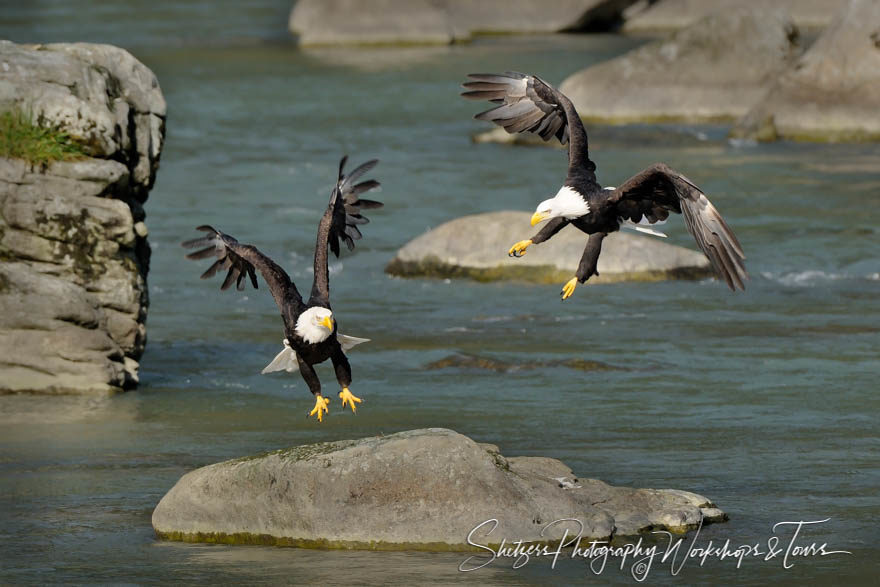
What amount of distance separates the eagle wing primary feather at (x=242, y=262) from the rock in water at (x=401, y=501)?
1.02 meters

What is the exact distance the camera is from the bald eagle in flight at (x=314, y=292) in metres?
10.6

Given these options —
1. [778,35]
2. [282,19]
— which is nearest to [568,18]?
[282,19]

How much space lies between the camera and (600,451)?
12891mm

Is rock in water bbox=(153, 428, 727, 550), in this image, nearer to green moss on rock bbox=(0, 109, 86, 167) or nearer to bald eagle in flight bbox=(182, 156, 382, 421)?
bald eagle in flight bbox=(182, 156, 382, 421)

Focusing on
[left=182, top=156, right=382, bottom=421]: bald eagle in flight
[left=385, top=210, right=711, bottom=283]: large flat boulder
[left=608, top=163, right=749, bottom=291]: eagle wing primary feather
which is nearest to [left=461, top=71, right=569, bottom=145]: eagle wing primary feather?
[left=182, top=156, right=382, bottom=421]: bald eagle in flight

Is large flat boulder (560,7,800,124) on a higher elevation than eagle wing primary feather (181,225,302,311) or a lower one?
lower

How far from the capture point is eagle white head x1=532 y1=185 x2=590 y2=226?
10.8m

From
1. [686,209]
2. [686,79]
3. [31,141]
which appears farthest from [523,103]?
[686,79]

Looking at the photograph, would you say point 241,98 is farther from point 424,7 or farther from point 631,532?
point 631,532

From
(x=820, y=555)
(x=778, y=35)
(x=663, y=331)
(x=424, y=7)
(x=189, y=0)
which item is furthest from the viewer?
(x=189, y=0)

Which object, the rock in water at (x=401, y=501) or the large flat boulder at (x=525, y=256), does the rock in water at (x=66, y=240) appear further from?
the large flat boulder at (x=525, y=256)

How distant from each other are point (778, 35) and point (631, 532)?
950 inches

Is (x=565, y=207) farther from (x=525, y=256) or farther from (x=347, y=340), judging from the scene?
(x=525, y=256)

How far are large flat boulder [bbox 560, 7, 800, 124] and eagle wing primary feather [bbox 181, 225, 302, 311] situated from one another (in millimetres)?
21157
